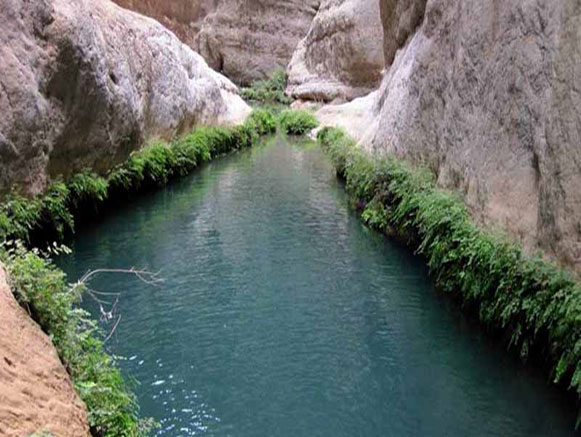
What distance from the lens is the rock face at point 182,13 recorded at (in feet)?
203

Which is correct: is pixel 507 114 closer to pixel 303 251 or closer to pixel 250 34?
→ pixel 303 251

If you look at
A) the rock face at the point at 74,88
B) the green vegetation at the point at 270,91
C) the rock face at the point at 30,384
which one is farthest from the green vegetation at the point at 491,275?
the green vegetation at the point at 270,91

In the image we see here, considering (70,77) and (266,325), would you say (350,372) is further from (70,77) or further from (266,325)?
(70,77)

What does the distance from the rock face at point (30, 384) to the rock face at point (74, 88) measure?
7.23 meters

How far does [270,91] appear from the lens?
180ft

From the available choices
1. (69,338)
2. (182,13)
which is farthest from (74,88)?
(182,13)

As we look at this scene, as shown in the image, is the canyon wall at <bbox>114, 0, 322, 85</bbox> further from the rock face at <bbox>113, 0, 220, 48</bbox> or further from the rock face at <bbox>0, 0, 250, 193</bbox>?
the rock face at <bbox>0, 0, 250, 193</bbox>

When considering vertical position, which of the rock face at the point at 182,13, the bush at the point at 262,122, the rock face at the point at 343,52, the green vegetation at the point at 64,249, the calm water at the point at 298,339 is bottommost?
the calm water at the point at 298,339

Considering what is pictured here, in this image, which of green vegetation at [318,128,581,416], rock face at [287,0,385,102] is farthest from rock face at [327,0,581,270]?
rock face at [287,0,385,102]

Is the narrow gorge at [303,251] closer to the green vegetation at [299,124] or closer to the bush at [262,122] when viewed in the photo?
the bush at [262,122]

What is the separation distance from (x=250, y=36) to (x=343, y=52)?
19.6 metres

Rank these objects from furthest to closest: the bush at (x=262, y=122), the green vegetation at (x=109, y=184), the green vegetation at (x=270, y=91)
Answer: the green vegetation at (x=270, y=91) < the bush at (x=262, y=122) < the green vegetation at (x=109, y=184)

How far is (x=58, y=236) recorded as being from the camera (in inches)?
532

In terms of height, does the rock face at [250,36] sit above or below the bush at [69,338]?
above
